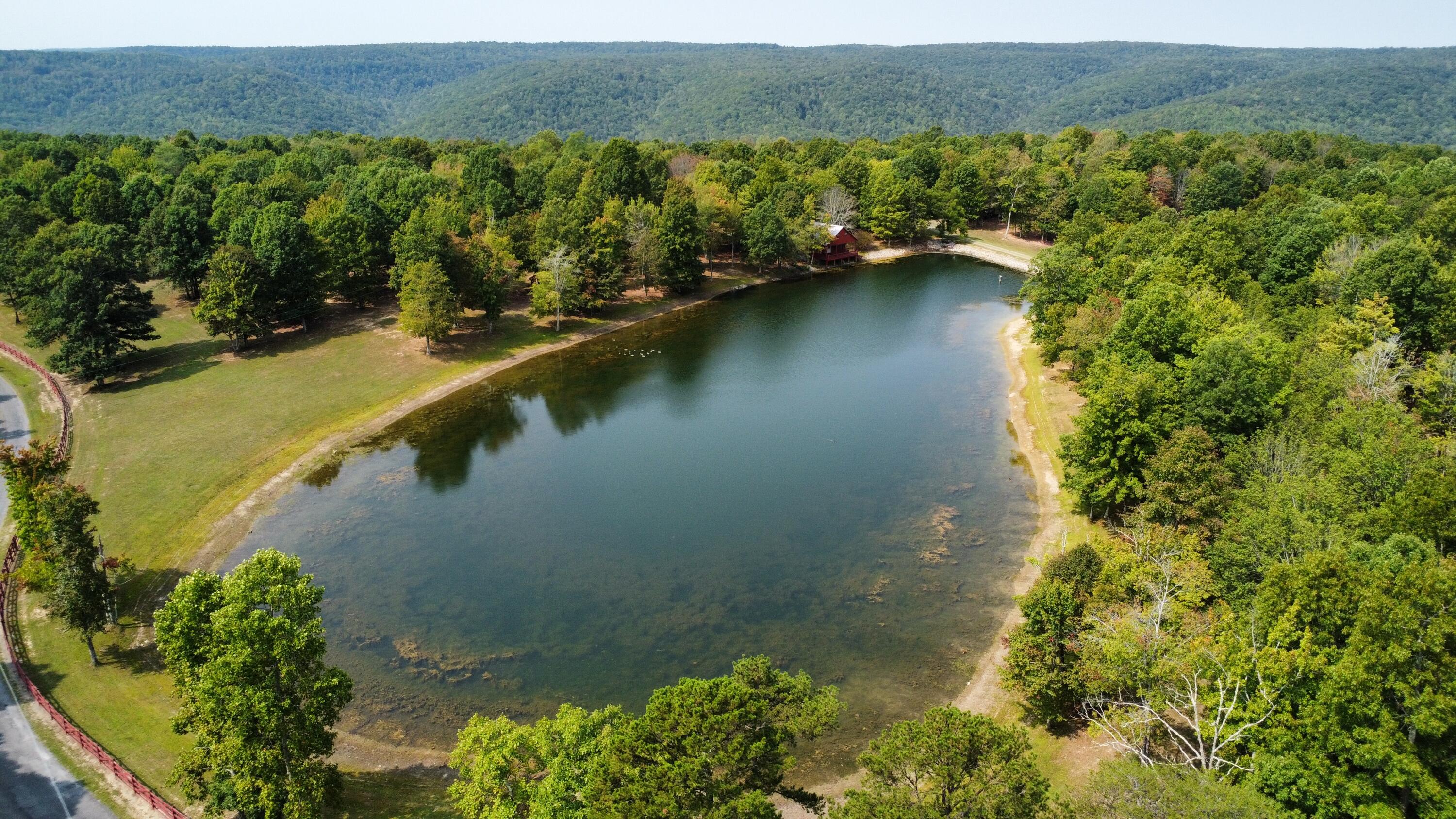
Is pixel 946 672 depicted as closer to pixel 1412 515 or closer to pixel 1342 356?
pixel 1412 515

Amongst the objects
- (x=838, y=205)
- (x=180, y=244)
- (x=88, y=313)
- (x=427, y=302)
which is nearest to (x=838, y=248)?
(x=838, y=205)

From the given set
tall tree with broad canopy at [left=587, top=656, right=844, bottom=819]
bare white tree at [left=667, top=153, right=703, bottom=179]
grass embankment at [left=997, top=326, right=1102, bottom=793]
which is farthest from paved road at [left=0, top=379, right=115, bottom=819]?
bare white tree at [left=667, top=153, right=703, bottom=179]

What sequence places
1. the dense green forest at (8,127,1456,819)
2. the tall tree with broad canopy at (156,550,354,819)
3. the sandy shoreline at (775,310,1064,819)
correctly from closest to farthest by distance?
the dense green forest at (8,127,1456,819), the tall tree with broad canopy at (156,550,354,819), the sandy shoreline at (775,310,1064,819)

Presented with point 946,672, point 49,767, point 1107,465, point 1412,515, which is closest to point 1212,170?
point 1107,465

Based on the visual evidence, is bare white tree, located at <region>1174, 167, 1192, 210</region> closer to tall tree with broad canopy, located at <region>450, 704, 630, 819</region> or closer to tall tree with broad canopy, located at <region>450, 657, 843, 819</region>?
tall tree with broad canopy, located at <region>450, 657, 843, 819</region>

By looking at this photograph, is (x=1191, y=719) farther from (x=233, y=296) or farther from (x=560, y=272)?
(x=233, y=296)

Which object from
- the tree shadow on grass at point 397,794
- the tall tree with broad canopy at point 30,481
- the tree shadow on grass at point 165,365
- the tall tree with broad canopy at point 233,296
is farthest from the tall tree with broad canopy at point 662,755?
the tall tree with broad canopy at point 233,296
